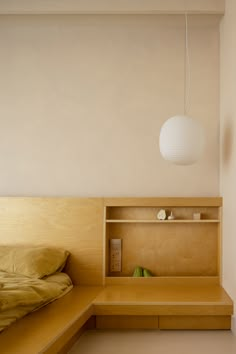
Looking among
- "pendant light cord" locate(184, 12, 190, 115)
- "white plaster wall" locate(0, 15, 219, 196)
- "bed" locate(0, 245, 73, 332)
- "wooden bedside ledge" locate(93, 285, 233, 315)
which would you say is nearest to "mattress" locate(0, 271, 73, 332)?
"bed" locate(0, 245, 73, 332)

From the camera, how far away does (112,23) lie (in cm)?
383

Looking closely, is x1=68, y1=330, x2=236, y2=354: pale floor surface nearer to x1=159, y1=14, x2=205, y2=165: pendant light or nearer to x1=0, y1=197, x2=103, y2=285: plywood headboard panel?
x1=0, y1=197, x2=103, y2=285: plywood headboard panel

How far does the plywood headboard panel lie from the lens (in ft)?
11.9

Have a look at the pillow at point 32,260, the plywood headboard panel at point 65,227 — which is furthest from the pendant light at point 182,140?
the pillow at point 32,260

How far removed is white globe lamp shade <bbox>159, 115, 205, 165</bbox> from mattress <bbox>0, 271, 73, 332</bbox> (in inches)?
50.6

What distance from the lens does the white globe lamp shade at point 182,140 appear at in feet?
10.4

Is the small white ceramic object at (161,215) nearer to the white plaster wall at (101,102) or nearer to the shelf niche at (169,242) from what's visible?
the shelf niche at (169,242)

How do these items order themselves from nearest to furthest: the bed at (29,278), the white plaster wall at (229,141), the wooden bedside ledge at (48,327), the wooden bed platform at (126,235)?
1. the wooden bedside ledge at (48,327)
2. the bed at (29,278)
3. the white plaster wall at (229,141)
4. the wooden bed platform at (126,235)

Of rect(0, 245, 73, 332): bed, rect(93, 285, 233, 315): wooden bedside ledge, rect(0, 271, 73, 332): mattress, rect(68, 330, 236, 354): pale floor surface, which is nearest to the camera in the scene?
rect(0, 271, 73, 332): mattress

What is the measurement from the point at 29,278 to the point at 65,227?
2.19ft

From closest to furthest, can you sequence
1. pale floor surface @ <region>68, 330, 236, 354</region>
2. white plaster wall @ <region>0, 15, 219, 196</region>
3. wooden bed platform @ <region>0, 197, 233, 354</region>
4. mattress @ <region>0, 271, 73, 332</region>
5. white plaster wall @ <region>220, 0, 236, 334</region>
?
1. mattress @ <region>0, 271, 73, 332</region>
2. pale floor surface @ <region>68, 330, 236, 354</region>
3. white plaster wall @ <region>220, 0, 236, 334</region>
4. wooden bed platform @ <region>0, 197, 233, 354</region>
5. white plaster wall @ <region>0, 15, 219, 196</region>

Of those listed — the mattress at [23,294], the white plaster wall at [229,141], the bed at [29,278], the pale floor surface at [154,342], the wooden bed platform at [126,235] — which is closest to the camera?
the mattress at [23,294]

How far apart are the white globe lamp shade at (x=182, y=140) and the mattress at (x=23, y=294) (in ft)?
4.22
